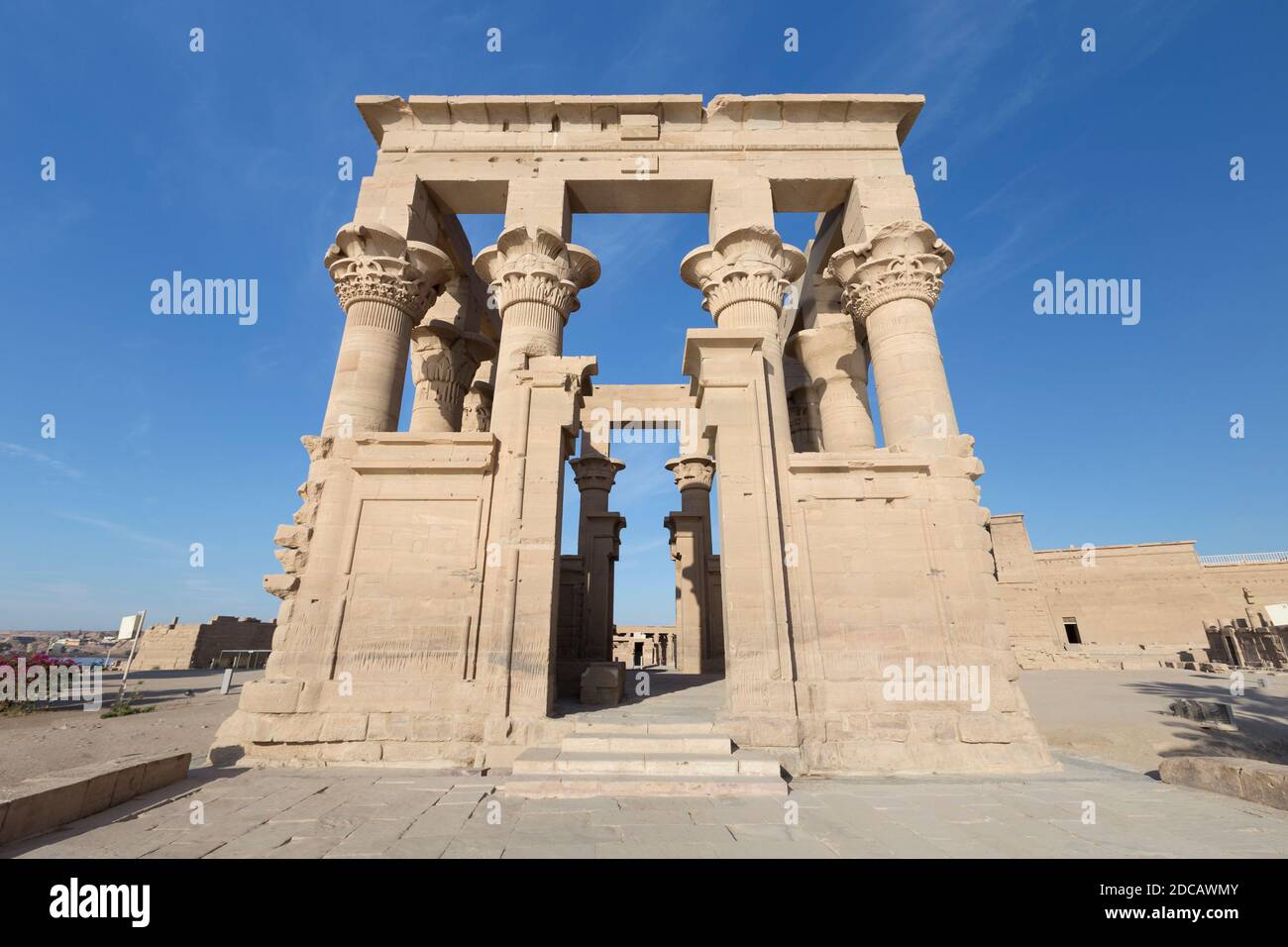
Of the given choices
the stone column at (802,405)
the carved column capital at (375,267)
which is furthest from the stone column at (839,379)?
the carved column capital at (375,267)

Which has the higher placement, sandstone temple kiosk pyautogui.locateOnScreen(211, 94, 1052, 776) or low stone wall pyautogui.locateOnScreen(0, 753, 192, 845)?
sandstone temple kiosk pyautogui.locateOnScreen(211, 94, 1052, 776)

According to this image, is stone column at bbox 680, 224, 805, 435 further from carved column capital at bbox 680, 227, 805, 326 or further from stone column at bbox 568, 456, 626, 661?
stone column at bbox 568, 456, 626, 661

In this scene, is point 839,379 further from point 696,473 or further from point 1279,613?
point 1279,613

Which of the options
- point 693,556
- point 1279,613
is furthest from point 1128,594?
point 693,556

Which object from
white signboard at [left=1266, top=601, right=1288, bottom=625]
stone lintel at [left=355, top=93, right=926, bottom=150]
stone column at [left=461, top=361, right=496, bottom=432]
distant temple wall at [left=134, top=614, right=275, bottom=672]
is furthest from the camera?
distant temple wall at [left=134, top=614, right=275, bottom=672]

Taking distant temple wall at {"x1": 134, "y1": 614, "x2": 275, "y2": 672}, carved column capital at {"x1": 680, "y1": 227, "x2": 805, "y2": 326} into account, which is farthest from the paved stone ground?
distant temple wall at {"x1": 134, "y1": 614, "x2": 275, "y2": 672}

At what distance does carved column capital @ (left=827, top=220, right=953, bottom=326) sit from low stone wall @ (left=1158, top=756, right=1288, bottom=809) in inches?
277

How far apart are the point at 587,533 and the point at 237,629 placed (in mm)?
25599

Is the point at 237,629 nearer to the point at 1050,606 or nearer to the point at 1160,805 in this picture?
the point at 1160,805

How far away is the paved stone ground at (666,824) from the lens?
11.8ft

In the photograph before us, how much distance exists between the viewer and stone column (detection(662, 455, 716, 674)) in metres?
15.6

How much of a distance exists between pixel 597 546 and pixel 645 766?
449 inches

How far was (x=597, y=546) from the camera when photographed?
16.6m
